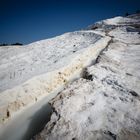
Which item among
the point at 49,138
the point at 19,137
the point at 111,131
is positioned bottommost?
the point at 19,137

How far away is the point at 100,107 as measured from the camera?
3.13 metres

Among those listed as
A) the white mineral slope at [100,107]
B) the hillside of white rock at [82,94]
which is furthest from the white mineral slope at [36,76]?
the white mineral slope at [100,107]

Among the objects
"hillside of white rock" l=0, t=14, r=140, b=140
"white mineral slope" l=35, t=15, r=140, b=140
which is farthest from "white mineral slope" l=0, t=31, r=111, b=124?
"white mineral slope" l=35, t=15, r=140, b=140

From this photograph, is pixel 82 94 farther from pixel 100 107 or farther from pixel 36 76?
pixel 36 76

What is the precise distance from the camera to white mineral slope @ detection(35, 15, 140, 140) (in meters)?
2.56

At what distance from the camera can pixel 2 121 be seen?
3.36 m

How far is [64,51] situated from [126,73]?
3391 mm

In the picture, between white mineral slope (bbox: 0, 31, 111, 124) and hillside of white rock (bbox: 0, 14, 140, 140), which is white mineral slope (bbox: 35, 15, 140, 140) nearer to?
hillside of white rock (bbox: 0, 14, 140, 140)

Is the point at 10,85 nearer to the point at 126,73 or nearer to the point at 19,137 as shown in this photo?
the point at 19,137

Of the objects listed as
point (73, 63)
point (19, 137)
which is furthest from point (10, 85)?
point (73, 63)

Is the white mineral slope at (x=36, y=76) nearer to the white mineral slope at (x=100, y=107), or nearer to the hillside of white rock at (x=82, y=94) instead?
the hillside of white rock at (x=82, y=94)

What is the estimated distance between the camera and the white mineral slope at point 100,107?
2562 millimetres

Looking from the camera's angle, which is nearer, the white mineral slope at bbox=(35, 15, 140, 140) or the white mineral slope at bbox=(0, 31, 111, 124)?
the white mineral slope at bbox=(35, 15, 140, 140)

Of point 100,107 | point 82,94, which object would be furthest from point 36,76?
point 100,107
